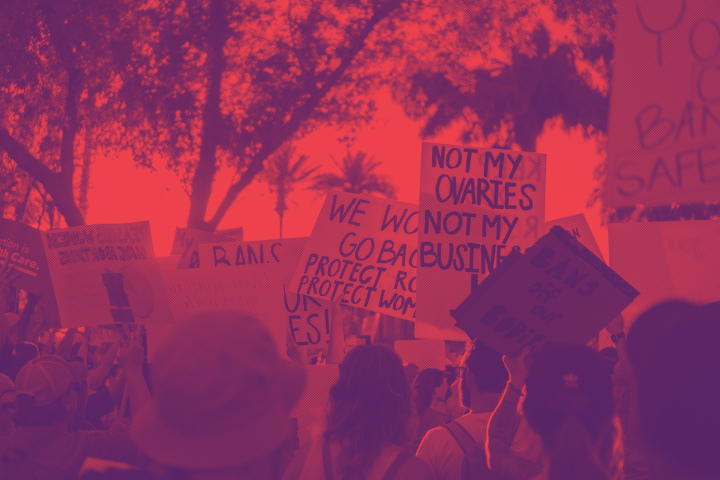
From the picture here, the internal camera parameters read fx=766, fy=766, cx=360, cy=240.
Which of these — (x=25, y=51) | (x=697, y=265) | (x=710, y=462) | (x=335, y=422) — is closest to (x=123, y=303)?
(x=335, y=422)

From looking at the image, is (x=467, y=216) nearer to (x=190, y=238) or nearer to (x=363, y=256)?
(x=363, y=256)

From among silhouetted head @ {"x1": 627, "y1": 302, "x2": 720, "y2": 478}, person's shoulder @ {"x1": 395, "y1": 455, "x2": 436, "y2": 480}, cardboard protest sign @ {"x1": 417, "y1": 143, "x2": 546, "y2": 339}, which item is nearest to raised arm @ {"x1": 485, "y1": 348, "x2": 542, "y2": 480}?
person's shoulder @ {"x1": 395, "y1": 455, "x2": 436, "y2": 480}

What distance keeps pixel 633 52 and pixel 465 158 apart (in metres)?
2.91

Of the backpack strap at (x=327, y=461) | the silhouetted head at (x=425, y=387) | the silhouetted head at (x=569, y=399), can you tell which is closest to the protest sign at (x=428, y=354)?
the silhouetted head at (x=425, y=387)

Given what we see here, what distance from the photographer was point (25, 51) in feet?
41.6

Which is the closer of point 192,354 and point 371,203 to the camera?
point 192,354

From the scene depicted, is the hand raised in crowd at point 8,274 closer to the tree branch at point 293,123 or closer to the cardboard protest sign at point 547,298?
the tree branch at point 293,123

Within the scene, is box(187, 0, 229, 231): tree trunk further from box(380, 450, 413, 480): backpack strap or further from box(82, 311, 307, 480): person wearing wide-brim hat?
box(82, 311, 307, 480): person wearing wide-brim hat

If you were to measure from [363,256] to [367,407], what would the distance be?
3345mm

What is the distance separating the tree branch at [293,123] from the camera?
45.3 ft

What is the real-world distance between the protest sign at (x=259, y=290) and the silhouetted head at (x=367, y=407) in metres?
2.51

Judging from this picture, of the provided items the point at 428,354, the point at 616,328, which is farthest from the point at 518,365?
the point at 428,354

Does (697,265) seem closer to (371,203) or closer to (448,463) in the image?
(371,203)

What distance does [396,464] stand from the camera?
285cm
